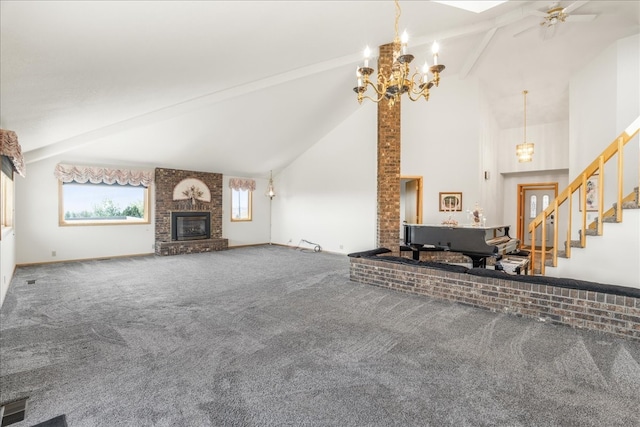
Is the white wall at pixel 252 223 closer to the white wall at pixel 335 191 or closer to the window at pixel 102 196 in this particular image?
the white wall at pixel 335 191

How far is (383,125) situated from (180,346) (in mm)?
4654

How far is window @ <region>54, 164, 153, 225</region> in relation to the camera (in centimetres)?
711

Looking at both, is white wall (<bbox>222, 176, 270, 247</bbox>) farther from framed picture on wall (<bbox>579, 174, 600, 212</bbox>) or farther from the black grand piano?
framed picture on wall (<bbox>579, 174, 600, 212</bbox>)

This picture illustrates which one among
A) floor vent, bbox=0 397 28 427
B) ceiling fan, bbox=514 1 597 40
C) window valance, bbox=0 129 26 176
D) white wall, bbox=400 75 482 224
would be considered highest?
ceiling fan, bbox=514 1 597 40

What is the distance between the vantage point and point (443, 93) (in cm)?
742

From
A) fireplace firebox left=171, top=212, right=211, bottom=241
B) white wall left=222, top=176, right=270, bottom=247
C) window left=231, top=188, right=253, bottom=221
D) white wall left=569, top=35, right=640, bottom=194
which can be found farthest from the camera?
window left=231, top=188, right=253, bottom=221

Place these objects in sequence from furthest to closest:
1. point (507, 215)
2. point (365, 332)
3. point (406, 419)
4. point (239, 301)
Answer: point (507, 215)
point (239, 301)
point (365, 332)
point (406, 419)

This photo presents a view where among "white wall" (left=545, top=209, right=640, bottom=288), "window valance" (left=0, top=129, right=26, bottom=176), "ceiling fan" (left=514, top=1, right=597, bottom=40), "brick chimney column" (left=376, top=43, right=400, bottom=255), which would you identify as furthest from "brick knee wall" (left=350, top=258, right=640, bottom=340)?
"window valance" (left=0, top=129, right=26, bottom=176)

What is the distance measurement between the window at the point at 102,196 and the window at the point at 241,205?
2514 mm

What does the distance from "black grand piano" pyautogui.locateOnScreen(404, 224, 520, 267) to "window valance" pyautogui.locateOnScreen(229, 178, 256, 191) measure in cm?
645

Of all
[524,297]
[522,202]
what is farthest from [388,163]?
[522,202]

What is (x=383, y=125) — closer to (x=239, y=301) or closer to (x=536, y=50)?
(x=536, y=50)

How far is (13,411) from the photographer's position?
1.94 metres

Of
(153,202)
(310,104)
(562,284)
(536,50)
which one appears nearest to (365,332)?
(562,284)
